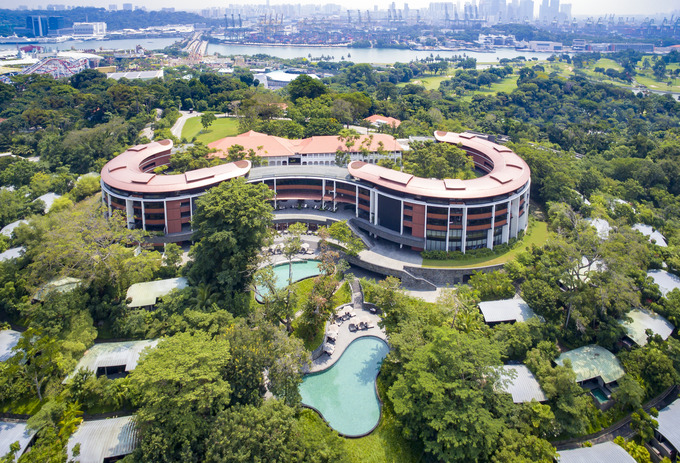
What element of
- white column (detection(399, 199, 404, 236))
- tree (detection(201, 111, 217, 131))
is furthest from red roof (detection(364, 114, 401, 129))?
white column (detection(399, 199, 404, 236))

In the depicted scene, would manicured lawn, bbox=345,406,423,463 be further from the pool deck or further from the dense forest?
the pool deck

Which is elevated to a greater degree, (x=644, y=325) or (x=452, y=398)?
(x=452, y=398)

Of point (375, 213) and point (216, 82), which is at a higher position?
point (216, 82)

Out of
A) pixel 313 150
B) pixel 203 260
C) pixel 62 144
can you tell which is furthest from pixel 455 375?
pixel 62 144

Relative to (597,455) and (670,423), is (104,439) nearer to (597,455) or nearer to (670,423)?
(597,455)

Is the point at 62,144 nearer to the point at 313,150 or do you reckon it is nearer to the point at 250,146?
the point at 250,146

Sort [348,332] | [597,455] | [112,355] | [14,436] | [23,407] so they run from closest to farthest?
[14,436] < [597,455] < [23,407] < [112,355] < [348,332]

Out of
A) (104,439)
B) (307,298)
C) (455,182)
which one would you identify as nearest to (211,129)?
(455,182)
